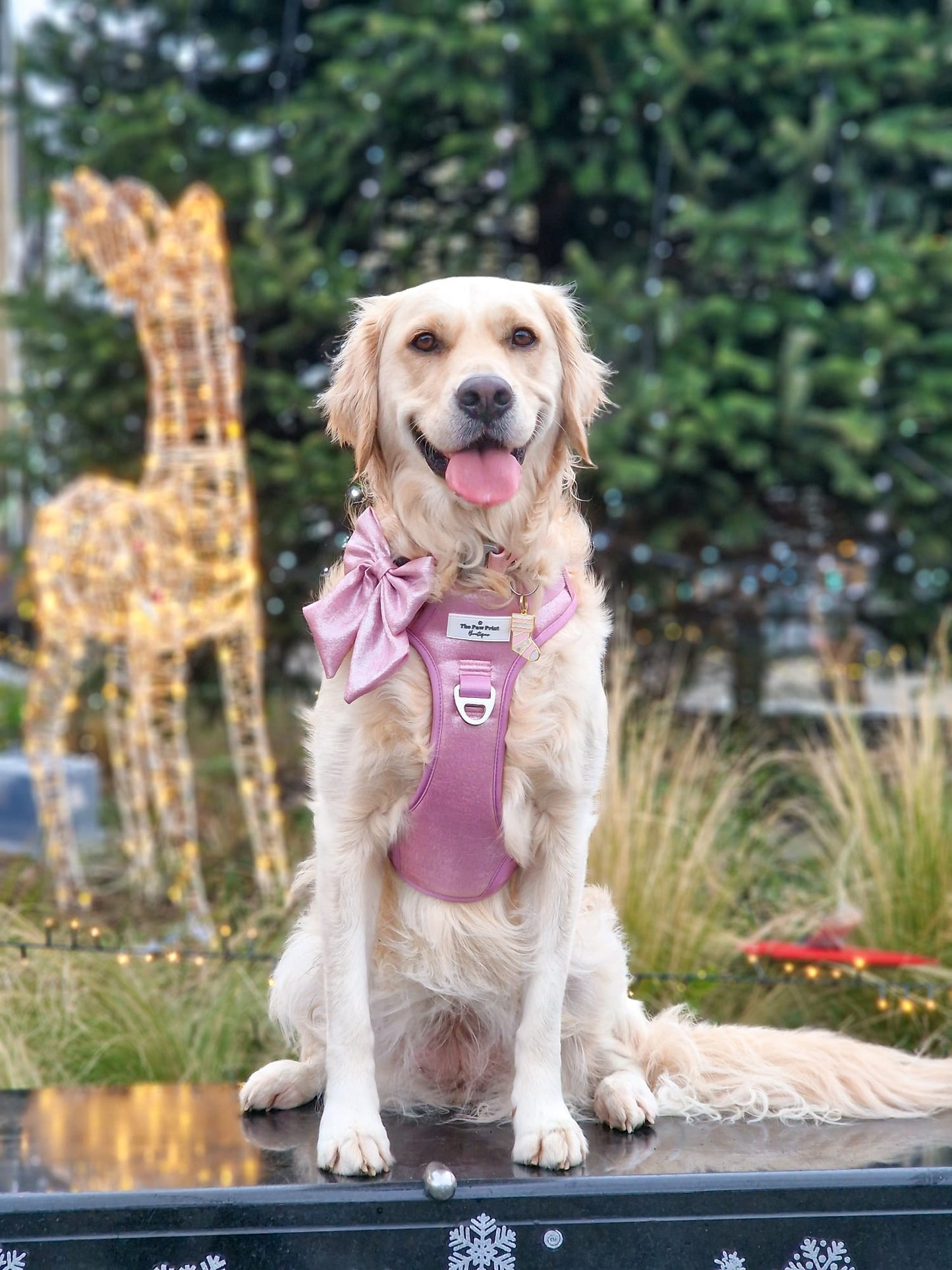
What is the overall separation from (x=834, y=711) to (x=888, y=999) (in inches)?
74.2

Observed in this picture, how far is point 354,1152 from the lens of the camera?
6.40 feet

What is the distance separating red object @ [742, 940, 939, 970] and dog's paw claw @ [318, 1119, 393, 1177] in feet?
4.78

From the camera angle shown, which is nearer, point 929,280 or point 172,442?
point 172,442

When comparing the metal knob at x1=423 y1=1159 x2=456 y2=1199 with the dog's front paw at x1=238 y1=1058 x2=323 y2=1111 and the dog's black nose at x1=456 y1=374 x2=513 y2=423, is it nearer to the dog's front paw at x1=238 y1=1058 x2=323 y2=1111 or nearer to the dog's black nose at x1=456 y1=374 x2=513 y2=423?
the dog's front paw at x1=238 y1=1058 x2=323 y2=1111

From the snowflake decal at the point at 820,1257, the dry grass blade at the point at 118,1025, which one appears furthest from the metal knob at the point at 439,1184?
the dry grass blade at the point at 118,1025

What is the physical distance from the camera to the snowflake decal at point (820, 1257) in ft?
6.60

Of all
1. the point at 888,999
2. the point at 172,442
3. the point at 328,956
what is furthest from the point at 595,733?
the point at 172,442

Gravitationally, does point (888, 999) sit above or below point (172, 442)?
below

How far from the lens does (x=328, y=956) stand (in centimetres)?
201

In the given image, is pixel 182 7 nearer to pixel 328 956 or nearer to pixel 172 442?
pixel 172 442

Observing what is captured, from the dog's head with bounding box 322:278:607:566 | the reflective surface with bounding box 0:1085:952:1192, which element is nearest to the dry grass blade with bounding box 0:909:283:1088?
the reflective surface with bounding box 0:1085:952:1192

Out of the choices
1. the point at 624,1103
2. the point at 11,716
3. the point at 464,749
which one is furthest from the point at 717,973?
the point at 11,716

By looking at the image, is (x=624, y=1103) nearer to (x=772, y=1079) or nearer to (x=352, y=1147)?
(x=772, y=1079)

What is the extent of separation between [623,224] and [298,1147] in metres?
5.05
